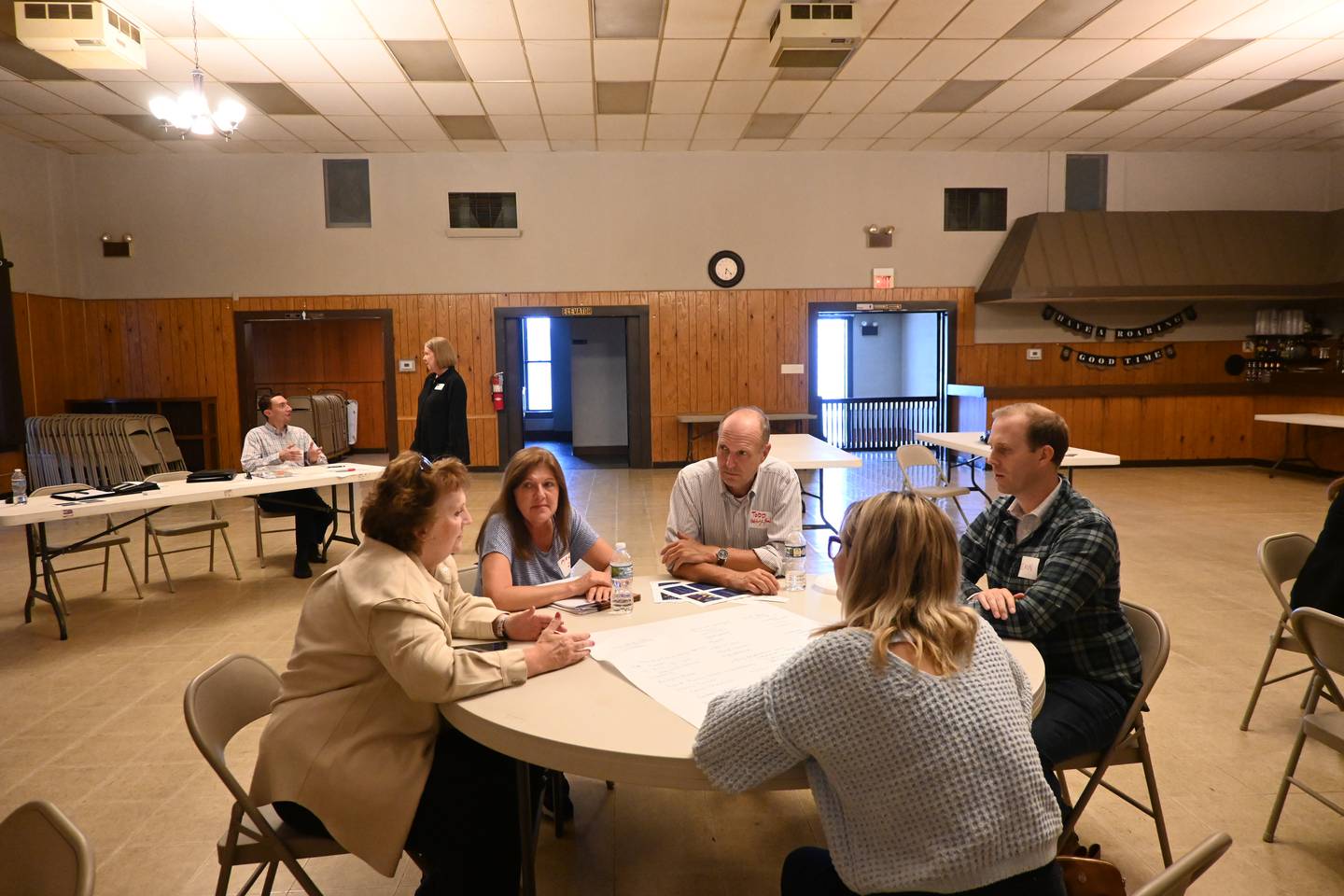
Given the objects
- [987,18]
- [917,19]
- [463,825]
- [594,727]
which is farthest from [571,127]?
[594,727]

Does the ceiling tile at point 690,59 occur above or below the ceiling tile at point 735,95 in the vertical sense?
below

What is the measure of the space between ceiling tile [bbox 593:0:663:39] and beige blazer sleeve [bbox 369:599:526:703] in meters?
5.87

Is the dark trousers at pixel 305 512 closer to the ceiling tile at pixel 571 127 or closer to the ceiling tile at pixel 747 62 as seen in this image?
the ceiling tile at pixel 747 62

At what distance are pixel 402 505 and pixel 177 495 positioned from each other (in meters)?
3.89

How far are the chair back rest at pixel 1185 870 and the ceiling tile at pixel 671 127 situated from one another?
30.1 feet

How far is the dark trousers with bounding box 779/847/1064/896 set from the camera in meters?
1.38

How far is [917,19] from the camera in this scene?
Answer: 662 cm

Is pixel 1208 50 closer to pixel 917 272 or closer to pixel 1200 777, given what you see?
pixel 917 272

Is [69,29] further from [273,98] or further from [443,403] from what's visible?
[443,403]

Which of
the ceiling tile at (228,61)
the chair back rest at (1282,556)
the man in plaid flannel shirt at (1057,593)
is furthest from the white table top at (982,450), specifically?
the ceiling tile at (228,61)

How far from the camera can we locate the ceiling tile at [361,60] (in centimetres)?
706

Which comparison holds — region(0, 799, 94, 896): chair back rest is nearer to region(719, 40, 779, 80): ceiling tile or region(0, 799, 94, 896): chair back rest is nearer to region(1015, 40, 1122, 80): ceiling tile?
region(719, 40, 779, 80): ceiling tile

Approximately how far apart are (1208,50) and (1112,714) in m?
7.67

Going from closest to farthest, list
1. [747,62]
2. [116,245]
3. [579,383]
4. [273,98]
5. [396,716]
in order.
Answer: [396,716], [747,62], [273,98], [116,245], [579,383]
